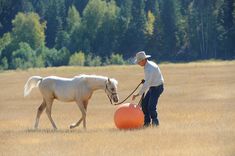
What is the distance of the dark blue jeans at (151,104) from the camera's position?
61.7 feet

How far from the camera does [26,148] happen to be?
15211 mm

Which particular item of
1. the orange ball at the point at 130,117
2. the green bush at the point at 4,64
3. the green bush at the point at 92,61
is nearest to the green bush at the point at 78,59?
the green bush at the point at 92,61

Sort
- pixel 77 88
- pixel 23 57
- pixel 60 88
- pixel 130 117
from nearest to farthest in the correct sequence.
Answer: pixel 130 117, pixel 77 88, pixel 60 88, pixel 23 57

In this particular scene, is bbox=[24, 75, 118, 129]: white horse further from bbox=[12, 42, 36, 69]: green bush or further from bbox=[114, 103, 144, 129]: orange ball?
bbox=[12, 42, 36, 69]: green bush

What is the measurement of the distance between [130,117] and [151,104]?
835 mm

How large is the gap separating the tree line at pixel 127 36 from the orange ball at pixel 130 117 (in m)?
81.9

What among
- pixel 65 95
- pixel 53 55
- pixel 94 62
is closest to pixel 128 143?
pixel 65 95

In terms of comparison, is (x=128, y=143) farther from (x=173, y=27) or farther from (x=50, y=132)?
(x=173, y=27)

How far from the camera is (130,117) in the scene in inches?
720

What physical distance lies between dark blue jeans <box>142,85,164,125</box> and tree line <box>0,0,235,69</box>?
81.3 metres

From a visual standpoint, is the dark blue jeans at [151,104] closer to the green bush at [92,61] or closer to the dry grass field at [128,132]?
the dry grass field at [128,132]

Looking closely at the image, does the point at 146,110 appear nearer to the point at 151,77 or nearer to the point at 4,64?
the point at 151,77

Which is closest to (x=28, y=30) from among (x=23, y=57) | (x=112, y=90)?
(x=23, y=57)

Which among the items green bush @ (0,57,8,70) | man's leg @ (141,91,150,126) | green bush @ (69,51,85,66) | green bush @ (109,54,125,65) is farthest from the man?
green bush @ (109,54,125,65)
